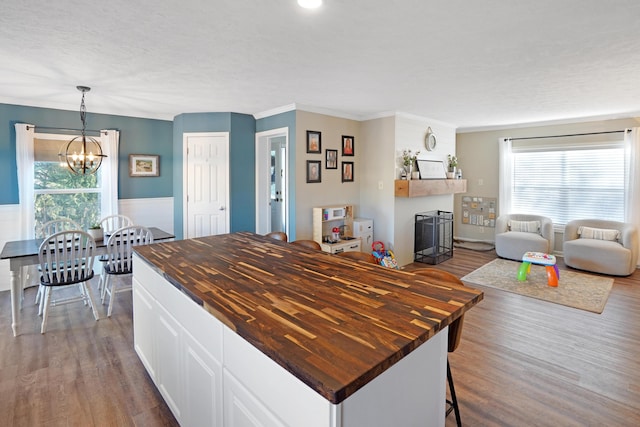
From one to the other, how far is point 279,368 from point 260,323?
21cm

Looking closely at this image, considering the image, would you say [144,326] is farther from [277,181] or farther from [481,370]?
[277,181]

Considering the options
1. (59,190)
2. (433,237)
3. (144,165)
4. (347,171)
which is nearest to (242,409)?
(347,171)

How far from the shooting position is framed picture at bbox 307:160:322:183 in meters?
4.90

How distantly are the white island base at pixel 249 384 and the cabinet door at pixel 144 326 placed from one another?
0.35 ft

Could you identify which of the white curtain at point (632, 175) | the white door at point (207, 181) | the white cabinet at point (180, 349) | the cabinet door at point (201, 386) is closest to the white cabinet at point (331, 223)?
the white door at point (207, 181)

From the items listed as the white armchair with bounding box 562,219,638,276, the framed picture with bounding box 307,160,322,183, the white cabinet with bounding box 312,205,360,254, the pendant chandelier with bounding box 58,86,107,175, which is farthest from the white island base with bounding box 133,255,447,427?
the white armchair with bounding box 562,219,638,276

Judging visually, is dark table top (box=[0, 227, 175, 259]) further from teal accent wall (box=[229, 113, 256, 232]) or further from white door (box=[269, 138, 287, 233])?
white door (box=[269, 138, 287, 233])

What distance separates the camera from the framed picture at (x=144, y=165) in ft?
17.4

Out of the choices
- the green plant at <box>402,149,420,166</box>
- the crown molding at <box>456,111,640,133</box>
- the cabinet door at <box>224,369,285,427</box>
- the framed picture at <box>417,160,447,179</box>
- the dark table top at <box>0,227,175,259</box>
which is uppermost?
the crown molding at <box>456,111,640,133</box>

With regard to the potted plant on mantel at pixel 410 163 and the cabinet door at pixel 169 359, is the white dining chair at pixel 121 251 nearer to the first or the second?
the cabinet door at pixel 169 359

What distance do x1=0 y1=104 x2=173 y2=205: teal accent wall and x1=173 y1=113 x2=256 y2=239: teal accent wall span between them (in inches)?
11.3

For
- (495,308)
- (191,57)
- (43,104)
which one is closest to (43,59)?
(191,57)

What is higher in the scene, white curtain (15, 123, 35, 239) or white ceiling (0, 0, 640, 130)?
white ceiling (0, 0, 640, 130)

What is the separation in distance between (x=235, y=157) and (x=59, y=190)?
2.41m
